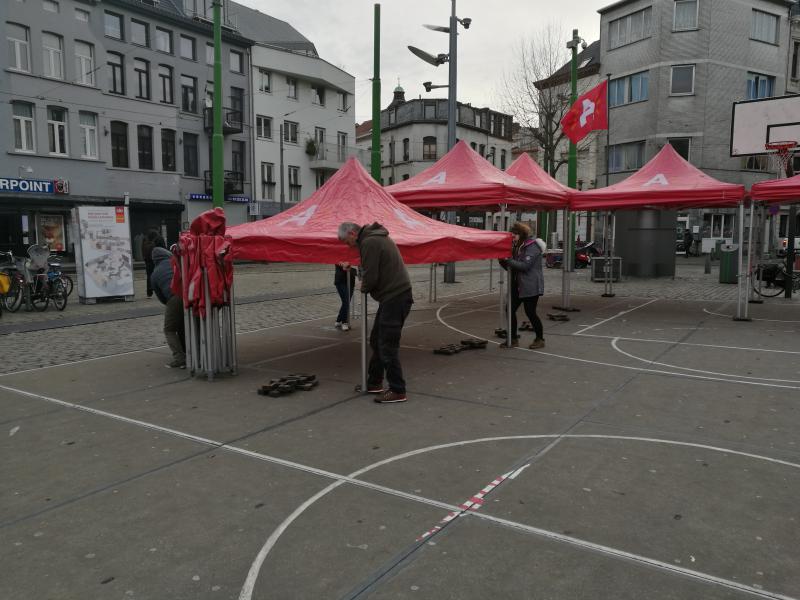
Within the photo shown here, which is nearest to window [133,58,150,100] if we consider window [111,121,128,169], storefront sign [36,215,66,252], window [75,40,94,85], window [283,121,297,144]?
window [111,121,128,169]

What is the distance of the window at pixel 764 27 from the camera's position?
1542 inches

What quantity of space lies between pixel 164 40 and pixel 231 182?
8518 millimetres

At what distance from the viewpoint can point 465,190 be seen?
11.7 m

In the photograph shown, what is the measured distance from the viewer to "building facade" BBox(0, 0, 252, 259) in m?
28.9

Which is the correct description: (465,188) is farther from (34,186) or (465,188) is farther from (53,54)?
(53,54)

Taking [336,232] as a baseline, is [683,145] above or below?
above

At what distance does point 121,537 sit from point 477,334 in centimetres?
813

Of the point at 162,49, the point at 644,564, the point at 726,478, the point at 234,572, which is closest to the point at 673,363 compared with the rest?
the point at 726,478

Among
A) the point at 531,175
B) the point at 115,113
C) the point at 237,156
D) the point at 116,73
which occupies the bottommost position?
the point at 531,175

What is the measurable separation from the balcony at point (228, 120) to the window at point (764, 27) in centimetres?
3142

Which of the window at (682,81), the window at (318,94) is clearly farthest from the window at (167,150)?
the window at (682,81)

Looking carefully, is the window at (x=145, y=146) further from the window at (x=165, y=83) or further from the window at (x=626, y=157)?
the window at (x=626, y=157)

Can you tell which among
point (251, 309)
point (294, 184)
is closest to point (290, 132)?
point (294, 184)

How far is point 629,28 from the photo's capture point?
1576 inches
